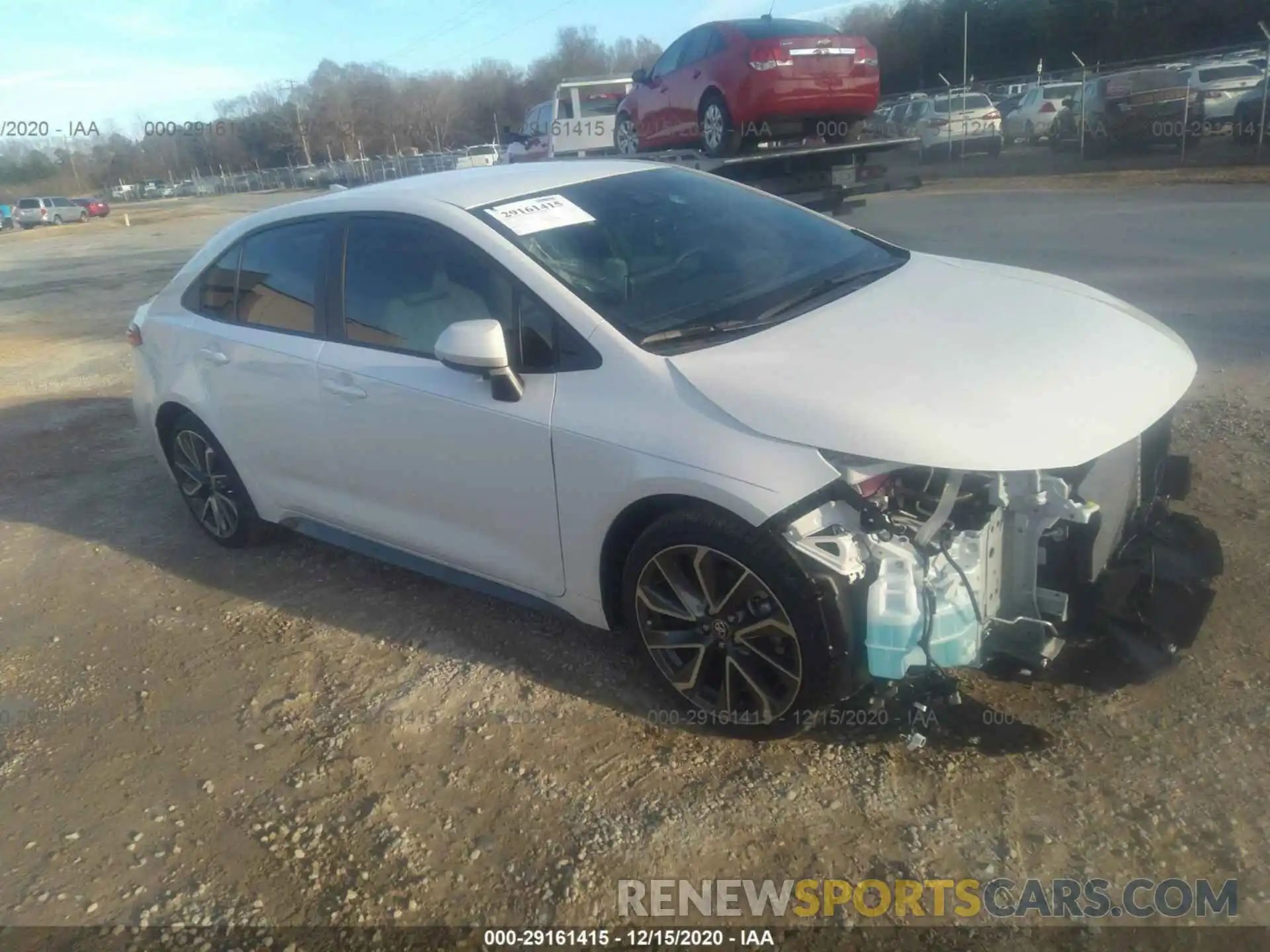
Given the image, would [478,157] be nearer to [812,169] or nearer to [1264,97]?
[1264,97]

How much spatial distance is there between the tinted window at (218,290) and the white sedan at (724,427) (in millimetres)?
343

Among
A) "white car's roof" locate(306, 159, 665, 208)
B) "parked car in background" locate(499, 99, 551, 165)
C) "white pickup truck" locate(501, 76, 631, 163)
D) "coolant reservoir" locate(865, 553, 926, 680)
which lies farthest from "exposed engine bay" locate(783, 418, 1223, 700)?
"parked car in background" locate(499, 99, 551, 165)

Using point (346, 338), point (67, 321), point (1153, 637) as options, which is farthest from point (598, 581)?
point (67, 321)

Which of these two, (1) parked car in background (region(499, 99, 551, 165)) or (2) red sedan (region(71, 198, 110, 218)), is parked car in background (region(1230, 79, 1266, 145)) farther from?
(2) red sedan (region(71, 198, 110, 218))

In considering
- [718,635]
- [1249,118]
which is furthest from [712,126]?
[1249,118]

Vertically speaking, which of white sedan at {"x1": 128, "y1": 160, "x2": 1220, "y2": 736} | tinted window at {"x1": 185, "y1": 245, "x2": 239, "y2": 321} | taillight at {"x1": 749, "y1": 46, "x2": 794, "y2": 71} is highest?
taillight at {"x1": 749, "y1": 46, "x2": 794, "y2": 71}

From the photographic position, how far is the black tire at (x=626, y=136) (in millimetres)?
13062

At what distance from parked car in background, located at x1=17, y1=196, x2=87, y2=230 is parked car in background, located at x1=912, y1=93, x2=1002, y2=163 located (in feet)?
133

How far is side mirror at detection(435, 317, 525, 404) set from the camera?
3227mm

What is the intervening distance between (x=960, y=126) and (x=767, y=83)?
19002 millimetres

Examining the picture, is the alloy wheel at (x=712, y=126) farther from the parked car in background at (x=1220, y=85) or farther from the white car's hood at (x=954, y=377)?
the parked car in background at (x=1220, y=85)

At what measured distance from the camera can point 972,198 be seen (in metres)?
18.4

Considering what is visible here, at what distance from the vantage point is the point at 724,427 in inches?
115

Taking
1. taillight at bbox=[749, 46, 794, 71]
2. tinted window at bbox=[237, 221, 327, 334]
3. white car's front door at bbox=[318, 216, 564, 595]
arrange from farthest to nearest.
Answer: taillight at bbox=[749, 46, 794, 71] → tinted window at bbox=[237, 221, 327, 334] → white car's front door at bbox=[318, 216, 564, 595]
